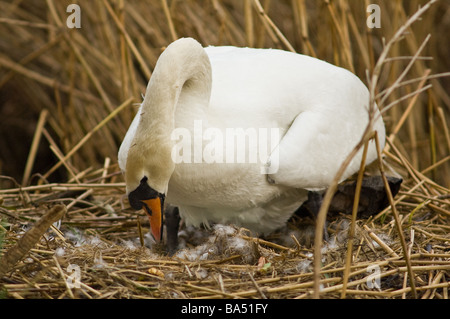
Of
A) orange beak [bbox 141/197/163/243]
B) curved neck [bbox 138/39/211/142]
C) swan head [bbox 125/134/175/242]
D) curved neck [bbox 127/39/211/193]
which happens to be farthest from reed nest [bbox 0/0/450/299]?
curved neck [bbox 138/39/211/142]

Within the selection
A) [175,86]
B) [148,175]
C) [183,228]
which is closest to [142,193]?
[148,175]

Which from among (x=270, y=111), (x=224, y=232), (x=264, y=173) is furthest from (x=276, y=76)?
(x=224, y=232)

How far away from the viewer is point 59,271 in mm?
2225

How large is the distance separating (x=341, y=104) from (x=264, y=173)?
53 centimetres

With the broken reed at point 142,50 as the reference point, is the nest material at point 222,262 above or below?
below

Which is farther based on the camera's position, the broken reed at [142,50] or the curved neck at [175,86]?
the broken reed at [142,50]

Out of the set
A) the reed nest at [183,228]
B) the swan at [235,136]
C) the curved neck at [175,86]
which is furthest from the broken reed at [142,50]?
the curved neck at [175,86]

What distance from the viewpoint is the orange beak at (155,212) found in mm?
2391

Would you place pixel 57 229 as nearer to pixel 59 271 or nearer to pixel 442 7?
pixel 59 271

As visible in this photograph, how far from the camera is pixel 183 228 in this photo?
3367mm

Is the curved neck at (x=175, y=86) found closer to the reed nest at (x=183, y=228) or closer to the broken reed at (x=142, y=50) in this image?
the reed nest at (x=183, y=228)

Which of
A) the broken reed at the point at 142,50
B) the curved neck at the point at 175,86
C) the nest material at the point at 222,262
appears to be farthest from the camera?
the broken reed at the point at 142,50

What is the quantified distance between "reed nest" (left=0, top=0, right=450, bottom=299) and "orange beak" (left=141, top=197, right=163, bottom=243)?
0.39 ft

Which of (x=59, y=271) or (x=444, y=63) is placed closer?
(x=59, y=271)
